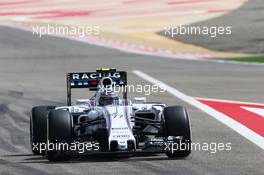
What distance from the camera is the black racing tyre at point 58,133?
536 inches

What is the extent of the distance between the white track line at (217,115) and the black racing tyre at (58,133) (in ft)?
10.3

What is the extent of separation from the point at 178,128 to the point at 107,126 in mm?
1021

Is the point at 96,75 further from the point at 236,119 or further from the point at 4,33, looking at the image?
the point at 4,33

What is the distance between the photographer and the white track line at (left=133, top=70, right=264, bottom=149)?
16344mm

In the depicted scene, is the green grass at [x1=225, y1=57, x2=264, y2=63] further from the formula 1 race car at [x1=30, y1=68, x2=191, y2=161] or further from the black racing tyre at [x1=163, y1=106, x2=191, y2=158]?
the black racing tyre at [x1=163, y1=106, x2=191, y2=158]

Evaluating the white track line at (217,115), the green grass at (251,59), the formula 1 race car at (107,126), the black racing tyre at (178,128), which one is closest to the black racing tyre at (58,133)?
the formula 1 race car at (107,126)

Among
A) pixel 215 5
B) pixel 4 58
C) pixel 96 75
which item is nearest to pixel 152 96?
pixel 96 75

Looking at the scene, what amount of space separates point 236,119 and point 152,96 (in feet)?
19.2

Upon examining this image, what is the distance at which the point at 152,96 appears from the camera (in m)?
25.2

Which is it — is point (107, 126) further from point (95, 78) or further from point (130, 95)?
point (130, 95)

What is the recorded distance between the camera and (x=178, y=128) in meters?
13.9

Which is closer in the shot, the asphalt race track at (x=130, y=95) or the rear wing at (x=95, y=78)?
the asphalt race track at (x=130, y=95)

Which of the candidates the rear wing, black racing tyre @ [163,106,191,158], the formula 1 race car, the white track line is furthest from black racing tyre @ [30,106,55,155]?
the white track line

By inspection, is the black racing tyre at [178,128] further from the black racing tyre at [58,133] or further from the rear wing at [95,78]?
the rear wing at [95,78]
